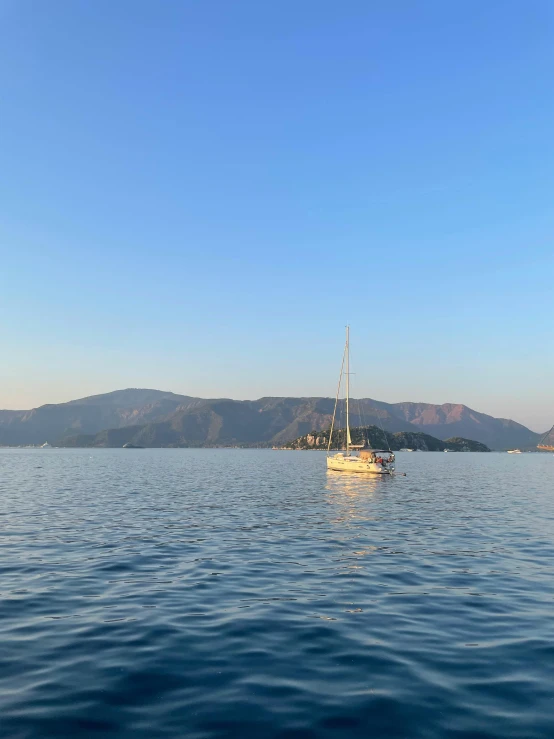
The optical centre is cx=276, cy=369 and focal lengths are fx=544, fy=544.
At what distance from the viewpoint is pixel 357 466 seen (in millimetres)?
100250

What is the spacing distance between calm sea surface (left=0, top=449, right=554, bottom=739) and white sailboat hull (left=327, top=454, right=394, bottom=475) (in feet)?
196

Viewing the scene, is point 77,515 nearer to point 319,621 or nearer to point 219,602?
point 219,602

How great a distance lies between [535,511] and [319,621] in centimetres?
4088

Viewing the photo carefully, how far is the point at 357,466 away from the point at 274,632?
3381 inches

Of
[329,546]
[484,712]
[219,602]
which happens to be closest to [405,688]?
[484,712]

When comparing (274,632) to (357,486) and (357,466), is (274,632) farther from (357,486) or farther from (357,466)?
(357,466)

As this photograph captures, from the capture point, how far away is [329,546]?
101 ft

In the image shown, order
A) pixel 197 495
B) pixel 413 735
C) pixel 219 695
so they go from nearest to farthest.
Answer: pixel 413 735 < pixel 219 695 < pixel 197 495

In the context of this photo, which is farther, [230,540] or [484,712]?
[230,540]

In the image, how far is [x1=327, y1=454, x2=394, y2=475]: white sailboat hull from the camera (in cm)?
9662

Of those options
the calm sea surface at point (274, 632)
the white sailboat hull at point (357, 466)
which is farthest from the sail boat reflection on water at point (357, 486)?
the calm sea surface at point (274, 632)

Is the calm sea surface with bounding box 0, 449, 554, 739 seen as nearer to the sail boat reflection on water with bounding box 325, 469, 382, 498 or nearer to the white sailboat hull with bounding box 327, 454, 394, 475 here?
the sail boat reflection on water with bounding box 325, 469, 382, 498

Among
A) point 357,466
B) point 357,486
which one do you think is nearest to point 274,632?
point 357,486

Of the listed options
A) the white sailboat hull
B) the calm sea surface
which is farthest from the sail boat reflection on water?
the calm sea surface
